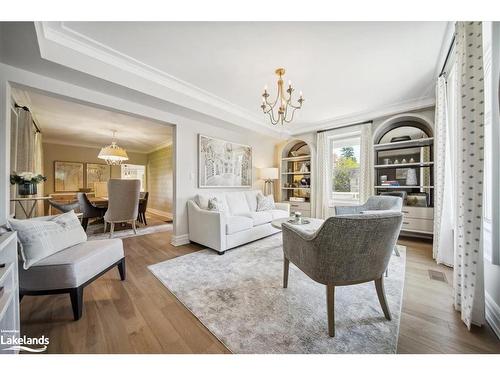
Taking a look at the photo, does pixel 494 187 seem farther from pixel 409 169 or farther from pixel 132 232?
pixel 132 232

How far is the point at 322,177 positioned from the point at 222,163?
2.31m

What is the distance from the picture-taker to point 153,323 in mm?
1314

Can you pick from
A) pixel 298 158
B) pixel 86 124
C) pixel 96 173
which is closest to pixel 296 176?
pixel 298 158

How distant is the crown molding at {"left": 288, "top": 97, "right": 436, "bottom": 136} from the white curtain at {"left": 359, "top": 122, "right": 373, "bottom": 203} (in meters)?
0.19

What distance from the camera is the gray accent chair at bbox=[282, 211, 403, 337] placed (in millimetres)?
1128

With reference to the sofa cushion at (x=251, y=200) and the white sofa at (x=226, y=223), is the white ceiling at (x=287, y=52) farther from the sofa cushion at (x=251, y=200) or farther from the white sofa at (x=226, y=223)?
the sofa cushion at (x=251, y=200)

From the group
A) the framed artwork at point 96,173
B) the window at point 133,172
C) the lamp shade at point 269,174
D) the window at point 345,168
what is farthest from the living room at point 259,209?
the window at point 133,172

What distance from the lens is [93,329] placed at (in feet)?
4.09

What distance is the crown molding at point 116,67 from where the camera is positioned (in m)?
1.65

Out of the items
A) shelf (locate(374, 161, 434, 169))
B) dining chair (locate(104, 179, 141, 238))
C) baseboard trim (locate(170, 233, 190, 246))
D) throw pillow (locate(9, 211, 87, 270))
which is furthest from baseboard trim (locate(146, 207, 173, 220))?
shelf (locate(374, 161, 434, 169))

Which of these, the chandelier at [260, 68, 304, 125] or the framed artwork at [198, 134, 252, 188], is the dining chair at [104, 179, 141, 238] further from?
the chandelier at [260, 68, 304, 125]
